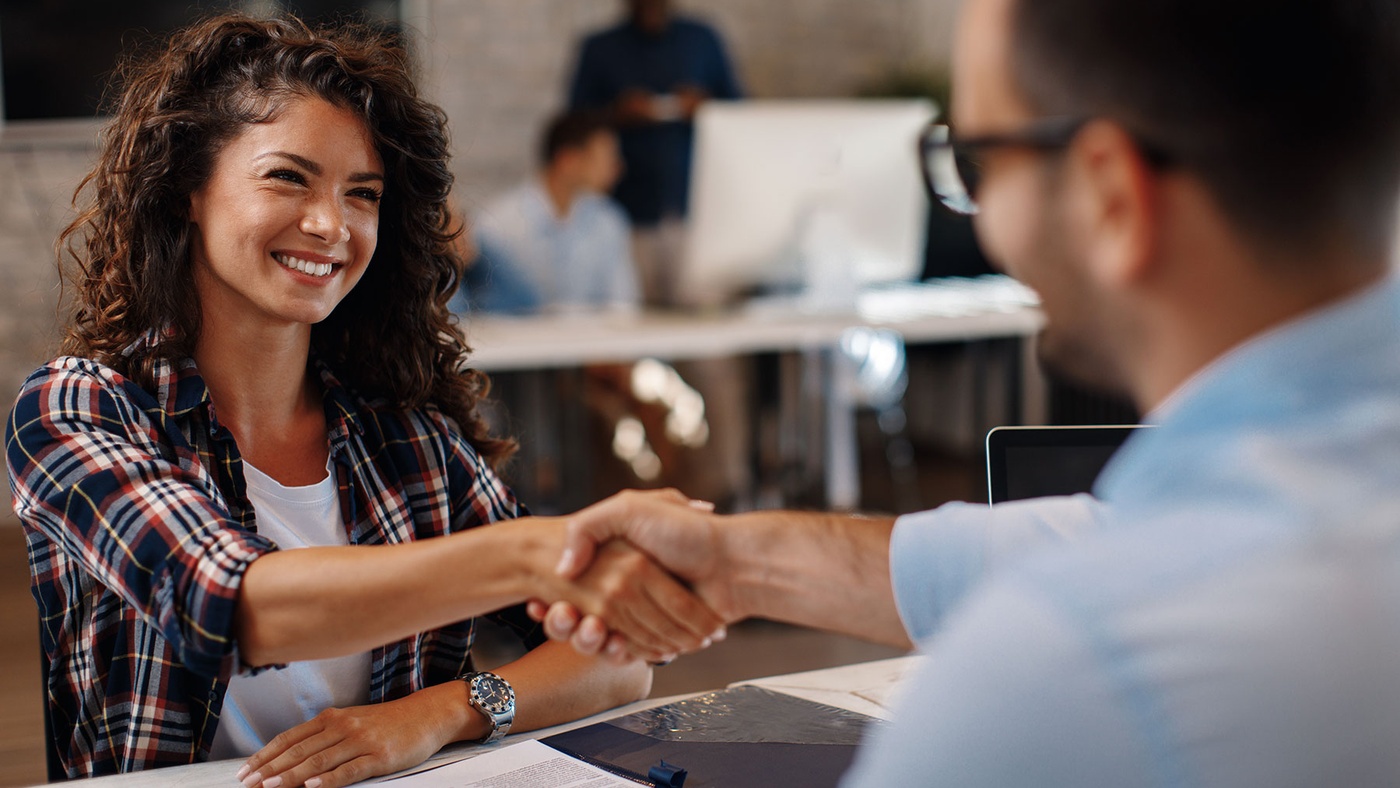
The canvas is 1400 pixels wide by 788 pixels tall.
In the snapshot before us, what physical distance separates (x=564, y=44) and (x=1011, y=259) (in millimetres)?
5449

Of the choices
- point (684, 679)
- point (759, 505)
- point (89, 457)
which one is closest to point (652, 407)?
point (759, 505)

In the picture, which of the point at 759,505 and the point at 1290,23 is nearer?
the point at 1290,23

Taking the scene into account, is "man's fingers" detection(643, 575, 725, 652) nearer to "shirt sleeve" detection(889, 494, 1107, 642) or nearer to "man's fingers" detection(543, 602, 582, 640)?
"man's fingers" detection(543, 602, 582, 640)

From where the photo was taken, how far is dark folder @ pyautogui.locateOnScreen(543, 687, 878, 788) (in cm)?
105

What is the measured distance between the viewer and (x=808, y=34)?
632 cm

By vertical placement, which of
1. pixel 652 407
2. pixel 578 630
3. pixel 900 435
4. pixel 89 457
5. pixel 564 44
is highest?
pixel 564 44

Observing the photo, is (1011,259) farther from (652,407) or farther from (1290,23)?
(652,407)

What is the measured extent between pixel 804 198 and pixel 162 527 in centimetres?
293

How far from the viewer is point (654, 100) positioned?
5.22 metres

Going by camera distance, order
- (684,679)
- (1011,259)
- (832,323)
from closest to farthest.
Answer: (1011,259) < (684,679) < (832,323)

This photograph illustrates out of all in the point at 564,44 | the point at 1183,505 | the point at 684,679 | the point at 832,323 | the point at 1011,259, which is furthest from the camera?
the point at 564,44

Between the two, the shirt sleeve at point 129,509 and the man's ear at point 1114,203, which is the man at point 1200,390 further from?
the shirt sleeve at point 129,509

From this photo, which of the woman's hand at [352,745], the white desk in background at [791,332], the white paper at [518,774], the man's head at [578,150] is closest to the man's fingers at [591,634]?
the white paper at [518,774]

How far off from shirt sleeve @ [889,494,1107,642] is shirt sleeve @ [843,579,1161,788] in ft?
1.10
